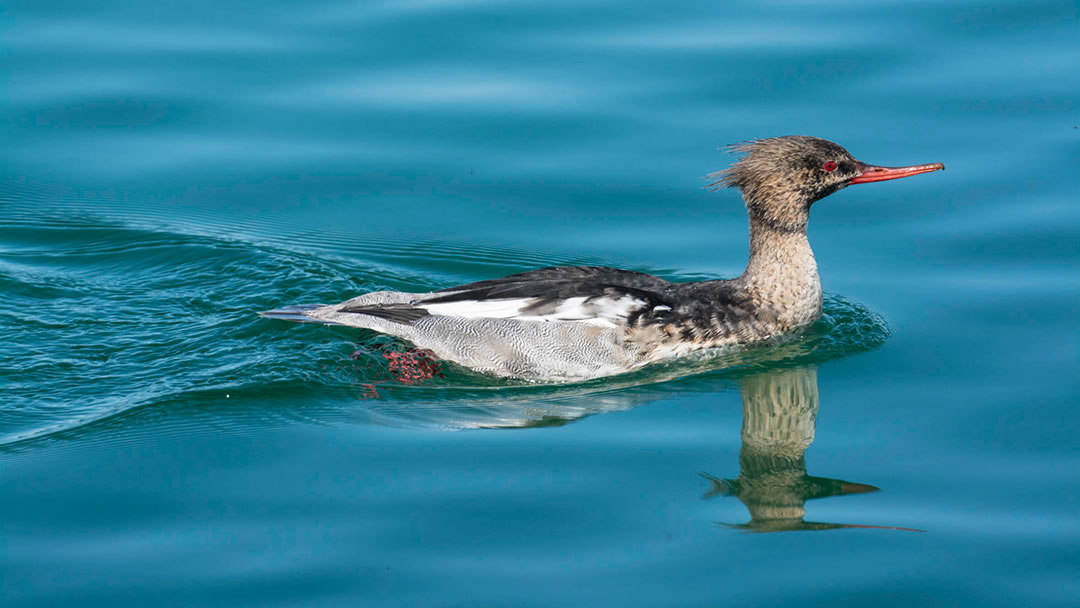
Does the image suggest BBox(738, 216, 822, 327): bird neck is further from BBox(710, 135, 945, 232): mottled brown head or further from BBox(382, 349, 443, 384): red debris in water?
BBox(382, 349, 443, 384): red debris in water

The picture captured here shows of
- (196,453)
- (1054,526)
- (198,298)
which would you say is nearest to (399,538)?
(196,453)

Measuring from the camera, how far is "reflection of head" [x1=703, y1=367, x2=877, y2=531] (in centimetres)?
745

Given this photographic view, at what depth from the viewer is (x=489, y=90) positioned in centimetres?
1319

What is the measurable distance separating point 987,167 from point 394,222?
209 inches

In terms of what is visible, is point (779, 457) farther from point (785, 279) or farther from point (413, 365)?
point (413, 365)

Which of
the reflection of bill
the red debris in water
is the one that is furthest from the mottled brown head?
the red debris in water

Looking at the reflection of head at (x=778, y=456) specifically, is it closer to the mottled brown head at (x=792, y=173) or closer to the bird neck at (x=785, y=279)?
the bird neck at (x=785, y=279)

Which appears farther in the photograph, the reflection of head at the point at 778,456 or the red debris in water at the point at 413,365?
the red debris in water at the point at 413,365

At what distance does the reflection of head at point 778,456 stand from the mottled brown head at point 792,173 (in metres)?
1.25

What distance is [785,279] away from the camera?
1002cm

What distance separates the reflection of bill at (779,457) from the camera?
7422 millimetres

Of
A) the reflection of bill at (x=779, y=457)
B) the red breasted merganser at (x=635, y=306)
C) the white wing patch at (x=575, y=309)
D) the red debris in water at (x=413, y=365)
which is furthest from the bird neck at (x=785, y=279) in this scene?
the red debris in water at (x=413, y=365)

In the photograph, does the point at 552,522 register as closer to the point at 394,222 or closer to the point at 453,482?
the point at 453,482

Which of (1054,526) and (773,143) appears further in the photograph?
(773,143)
